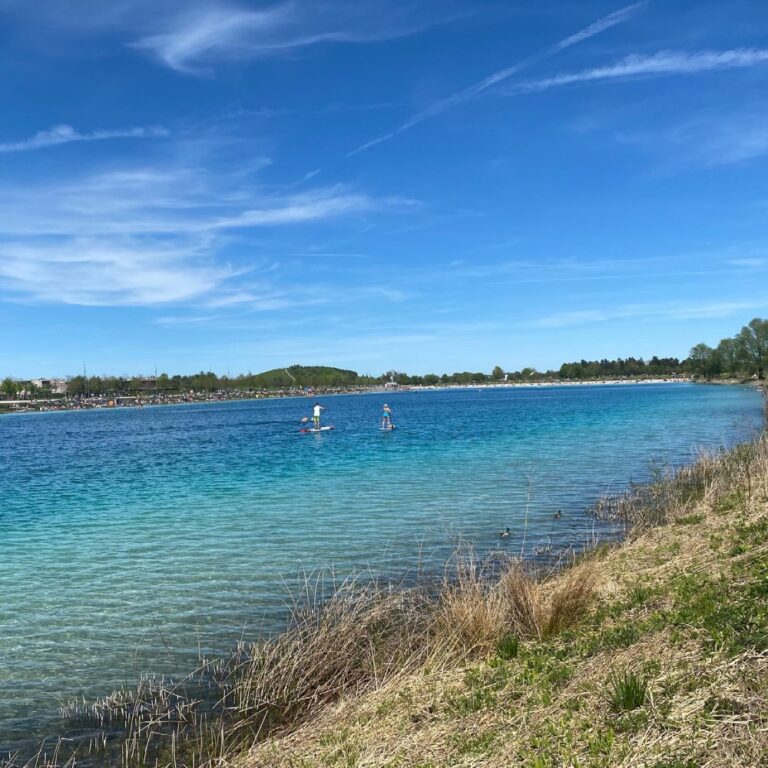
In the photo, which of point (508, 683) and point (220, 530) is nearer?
point (508, 683)

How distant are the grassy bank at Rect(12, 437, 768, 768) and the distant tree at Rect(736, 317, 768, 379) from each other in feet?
477

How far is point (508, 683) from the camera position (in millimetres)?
7422

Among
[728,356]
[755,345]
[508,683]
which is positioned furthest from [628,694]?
[728,356]

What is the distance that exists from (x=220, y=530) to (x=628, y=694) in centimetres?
1636

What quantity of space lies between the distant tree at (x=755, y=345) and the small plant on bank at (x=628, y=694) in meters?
150

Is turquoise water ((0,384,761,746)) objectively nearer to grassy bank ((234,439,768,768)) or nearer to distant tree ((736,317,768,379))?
grassy bank ((234,439,768,768))

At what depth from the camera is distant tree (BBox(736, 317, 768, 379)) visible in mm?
139500

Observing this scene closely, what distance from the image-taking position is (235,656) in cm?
1057

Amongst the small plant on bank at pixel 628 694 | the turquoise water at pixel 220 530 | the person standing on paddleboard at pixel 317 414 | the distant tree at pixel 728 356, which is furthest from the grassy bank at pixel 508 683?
the distant tree at pixel 728 356

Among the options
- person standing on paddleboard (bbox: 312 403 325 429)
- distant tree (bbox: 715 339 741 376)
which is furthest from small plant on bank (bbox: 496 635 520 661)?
→ distant tree (bbox: 715 339 741 376)

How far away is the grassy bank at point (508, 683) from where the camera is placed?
5.75 meters

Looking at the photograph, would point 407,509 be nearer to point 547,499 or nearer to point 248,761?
point 547,499

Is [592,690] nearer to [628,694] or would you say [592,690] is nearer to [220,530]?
[628,694]

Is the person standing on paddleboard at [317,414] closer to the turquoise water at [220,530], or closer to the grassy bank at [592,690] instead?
the turquoise water at [220,530]
